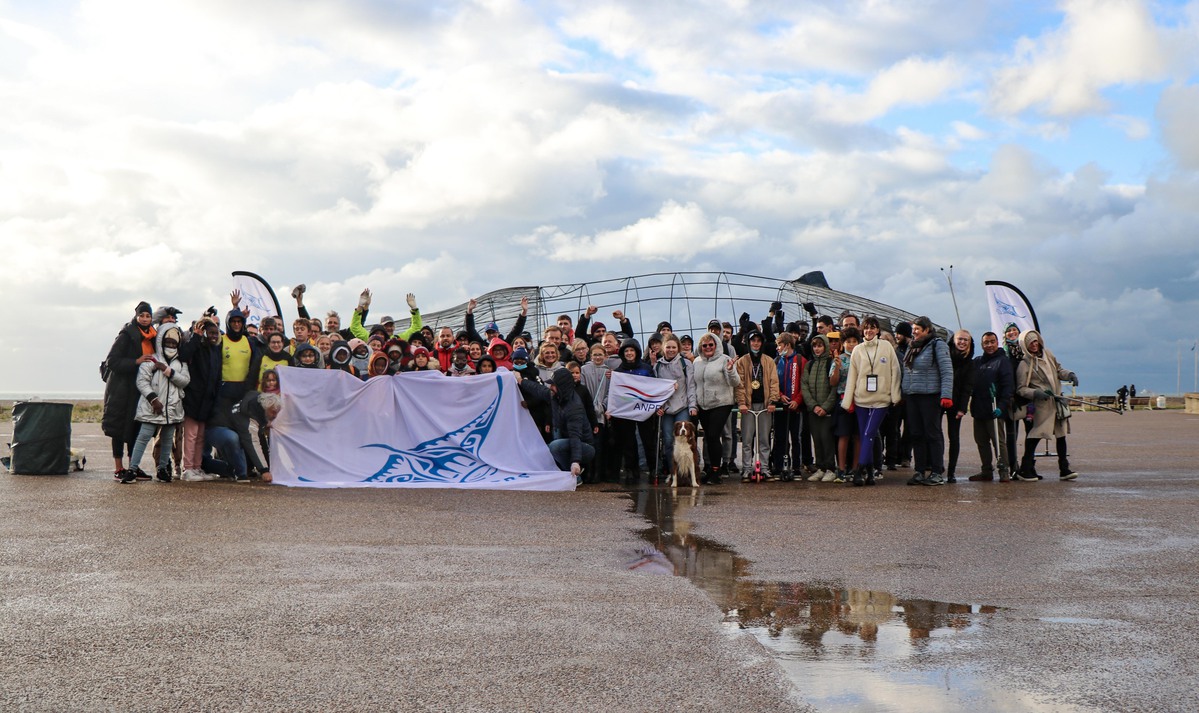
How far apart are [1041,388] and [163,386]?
12.7m

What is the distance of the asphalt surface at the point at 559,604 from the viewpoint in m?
4.73

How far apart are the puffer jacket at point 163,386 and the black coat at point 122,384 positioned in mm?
254

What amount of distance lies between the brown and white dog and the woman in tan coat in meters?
5.19

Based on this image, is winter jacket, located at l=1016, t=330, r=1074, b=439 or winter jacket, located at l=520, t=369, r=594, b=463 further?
winter jacket, located at l=1016, t=330, r=1074, b=439

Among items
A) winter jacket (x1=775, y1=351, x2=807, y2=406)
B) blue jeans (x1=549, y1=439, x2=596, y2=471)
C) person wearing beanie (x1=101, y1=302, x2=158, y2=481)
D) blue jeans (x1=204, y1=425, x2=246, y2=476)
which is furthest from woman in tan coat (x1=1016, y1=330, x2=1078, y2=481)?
person wearing beanie (x1=101, y1=302, x2=158, y2=481)

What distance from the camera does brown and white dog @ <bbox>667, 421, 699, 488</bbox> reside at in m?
13.9

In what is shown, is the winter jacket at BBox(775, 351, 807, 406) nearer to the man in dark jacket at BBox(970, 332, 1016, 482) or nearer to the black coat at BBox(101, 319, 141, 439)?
the man in dark jacket at BBox(970, 332, 1016, 482)

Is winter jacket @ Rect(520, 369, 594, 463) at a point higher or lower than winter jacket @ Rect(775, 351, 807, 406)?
lower

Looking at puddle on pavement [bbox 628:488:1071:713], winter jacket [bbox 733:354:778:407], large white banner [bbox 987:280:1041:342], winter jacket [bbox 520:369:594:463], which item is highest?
large white banner [bbox 987:280:1041:342]

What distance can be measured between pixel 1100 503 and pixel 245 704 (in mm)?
10560

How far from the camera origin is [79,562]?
25.6 ft

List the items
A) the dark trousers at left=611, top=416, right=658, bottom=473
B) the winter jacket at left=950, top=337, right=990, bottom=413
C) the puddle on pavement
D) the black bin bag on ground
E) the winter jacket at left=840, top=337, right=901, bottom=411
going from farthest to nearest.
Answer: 1. the dark trousers at left=611, top=416, right=658, bottom=473
2. the winter jacket at left=950, top=337, right=990, bottom=413
3. the black bin bag on ground
4. the winter jacket at left=840, top=337, right=901, bottom=411
5. the puddle on pavement

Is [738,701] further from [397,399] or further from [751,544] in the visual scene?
[397,399]

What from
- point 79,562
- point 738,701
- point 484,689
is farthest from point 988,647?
point 79,562
